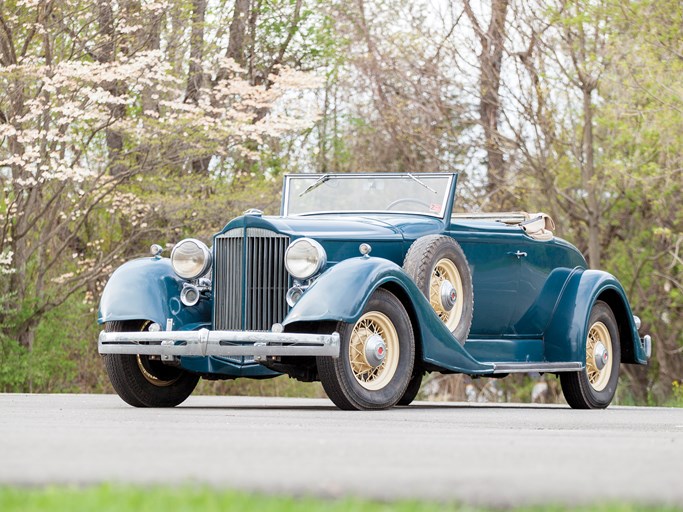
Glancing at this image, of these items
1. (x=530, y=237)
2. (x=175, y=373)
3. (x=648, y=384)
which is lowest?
(x=648, y=384)

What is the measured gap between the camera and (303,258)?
30.2 ft

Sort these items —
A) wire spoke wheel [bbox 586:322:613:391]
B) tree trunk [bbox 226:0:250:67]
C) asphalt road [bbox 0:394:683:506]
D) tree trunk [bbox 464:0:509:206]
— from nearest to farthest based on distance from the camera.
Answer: asphalt road [bbox 0:394:683:506]
wire spoke wheel [bbox 586:322:613:391]
tree trunk [bbox 464:0:509:206]
tree trunk [bbox 226:0:250:67]

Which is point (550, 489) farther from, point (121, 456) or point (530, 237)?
point (530, 237)

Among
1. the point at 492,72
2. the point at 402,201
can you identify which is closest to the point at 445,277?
the point at 402,201

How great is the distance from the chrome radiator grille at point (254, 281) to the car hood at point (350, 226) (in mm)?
75

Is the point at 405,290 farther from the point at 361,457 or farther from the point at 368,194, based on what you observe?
the point at 361,457

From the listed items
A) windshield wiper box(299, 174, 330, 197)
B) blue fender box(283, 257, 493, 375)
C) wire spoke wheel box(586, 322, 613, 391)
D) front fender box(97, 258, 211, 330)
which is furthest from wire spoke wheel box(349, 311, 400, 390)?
wire spoke wheel box(586, 322, 613, 391)

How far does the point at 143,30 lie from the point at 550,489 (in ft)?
55.5

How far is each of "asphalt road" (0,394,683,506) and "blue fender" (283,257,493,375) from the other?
1.00 meters

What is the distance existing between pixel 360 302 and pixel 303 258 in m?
0.66

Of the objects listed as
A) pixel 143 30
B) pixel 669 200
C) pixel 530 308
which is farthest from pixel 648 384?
pixel 530 308

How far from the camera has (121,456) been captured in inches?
190

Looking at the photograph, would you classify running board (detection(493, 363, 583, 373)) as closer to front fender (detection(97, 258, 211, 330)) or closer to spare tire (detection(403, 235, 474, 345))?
spare tire (detection(403, 235, 474, 345))

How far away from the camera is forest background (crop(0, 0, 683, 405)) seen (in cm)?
1817
